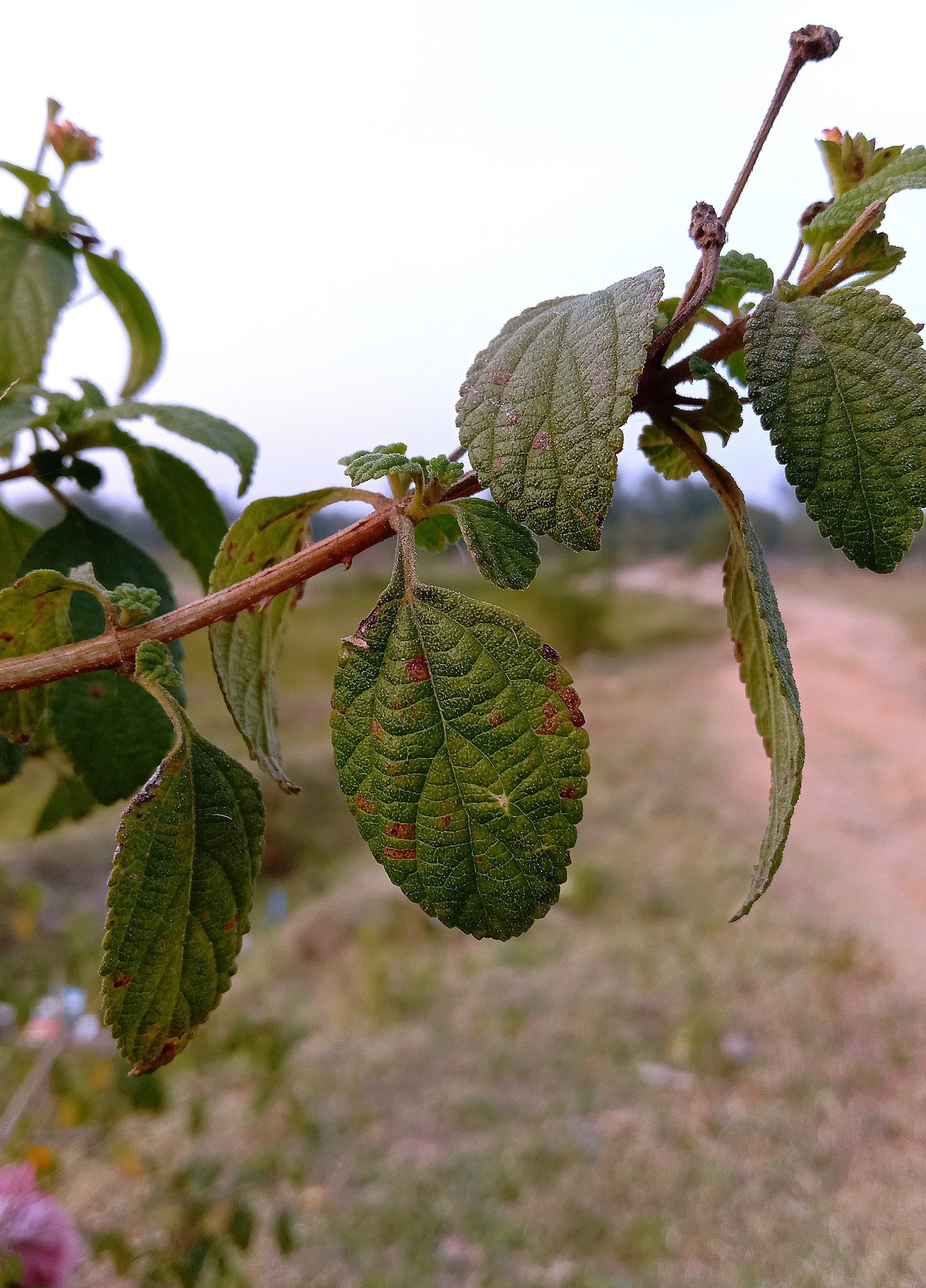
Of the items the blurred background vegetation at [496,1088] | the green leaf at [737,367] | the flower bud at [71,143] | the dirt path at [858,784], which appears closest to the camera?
the green leaf at [737,367]

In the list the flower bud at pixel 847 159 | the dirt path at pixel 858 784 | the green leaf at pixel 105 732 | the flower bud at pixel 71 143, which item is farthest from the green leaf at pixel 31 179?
the dirt path at pixel 858 784

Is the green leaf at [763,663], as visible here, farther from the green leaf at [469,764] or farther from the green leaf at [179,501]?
the green leaf at [179,501]

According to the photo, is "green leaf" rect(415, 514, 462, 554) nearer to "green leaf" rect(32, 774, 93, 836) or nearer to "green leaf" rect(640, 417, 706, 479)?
"green leaf" rect(640, 417, 706, 479)

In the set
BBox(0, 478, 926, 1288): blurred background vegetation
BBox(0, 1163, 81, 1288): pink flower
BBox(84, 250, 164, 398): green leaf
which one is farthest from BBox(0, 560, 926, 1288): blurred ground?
BBox(84, 250, 164, 398): green leaf

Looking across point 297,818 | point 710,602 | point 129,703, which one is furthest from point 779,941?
point 710,602

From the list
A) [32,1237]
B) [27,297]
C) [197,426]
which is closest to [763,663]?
[197,426]

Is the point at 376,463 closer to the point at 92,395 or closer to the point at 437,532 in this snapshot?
the point at 437,532

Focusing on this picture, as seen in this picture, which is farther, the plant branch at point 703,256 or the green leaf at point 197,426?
the green leaf at point 197,426
